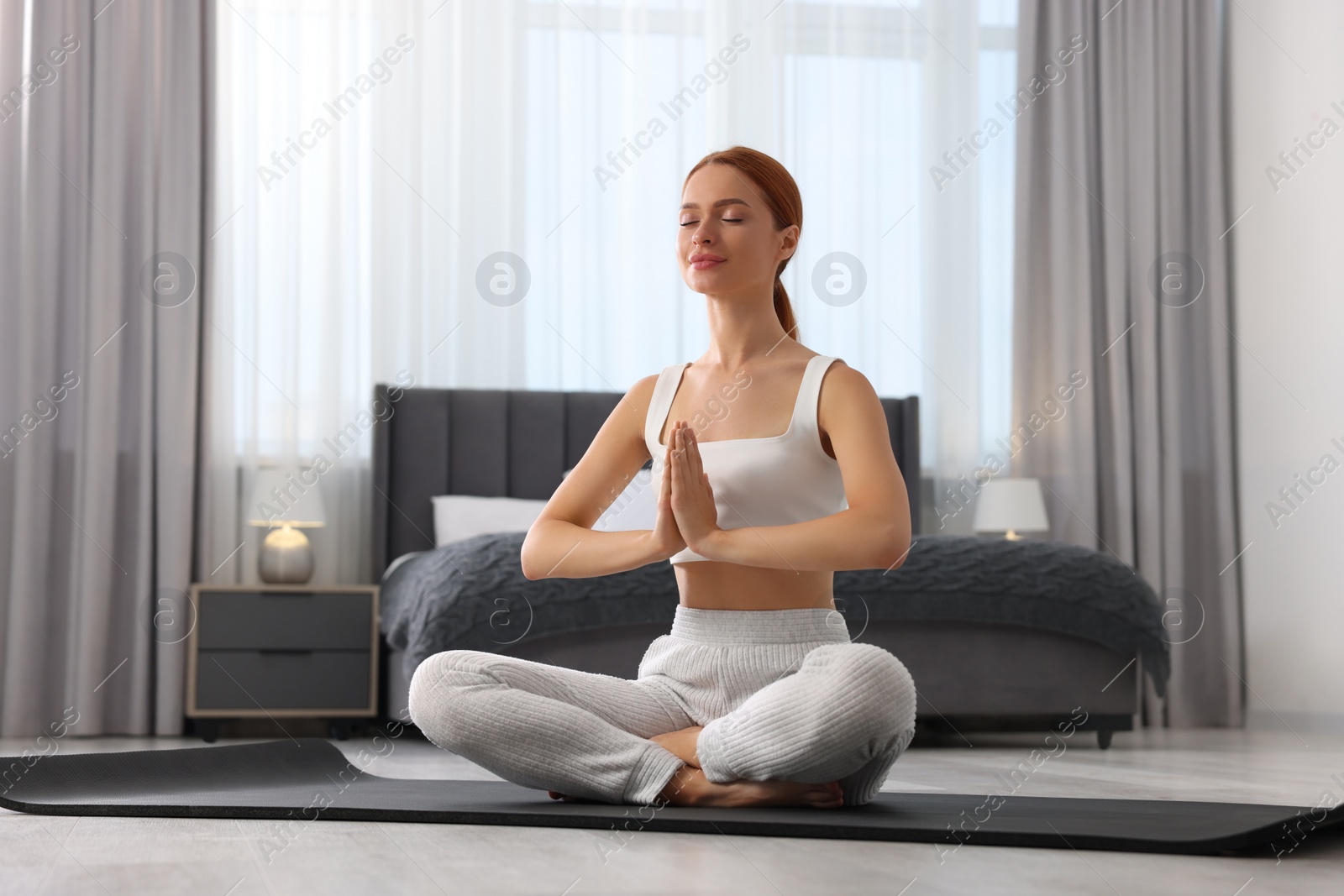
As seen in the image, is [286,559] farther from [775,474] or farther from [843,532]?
[843,532]

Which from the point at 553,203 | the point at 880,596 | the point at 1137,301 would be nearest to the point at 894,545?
the point at 880,596

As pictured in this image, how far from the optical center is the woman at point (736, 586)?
4.97 feet

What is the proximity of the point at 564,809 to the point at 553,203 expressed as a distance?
3295 mm

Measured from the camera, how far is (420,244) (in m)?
4.48

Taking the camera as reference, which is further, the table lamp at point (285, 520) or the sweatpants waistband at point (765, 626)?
the table lamp at point (285, 520)

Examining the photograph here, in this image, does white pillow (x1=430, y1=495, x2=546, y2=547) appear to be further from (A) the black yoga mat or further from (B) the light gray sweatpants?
(B) the light gray sweatpants

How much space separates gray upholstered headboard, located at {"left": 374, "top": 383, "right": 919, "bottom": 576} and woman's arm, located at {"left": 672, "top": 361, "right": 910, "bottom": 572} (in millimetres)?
2755

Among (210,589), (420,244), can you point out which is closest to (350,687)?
(210,589)

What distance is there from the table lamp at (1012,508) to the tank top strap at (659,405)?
2.67 metres

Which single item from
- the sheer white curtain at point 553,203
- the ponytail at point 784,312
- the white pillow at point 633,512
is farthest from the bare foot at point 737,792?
the sheer white curtain at point 553,203

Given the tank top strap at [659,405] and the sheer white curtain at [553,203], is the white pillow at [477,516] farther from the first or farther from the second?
the tank top strap at [659,405]

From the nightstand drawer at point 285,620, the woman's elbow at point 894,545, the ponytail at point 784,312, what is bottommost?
the nightstand drawer at point 285,620

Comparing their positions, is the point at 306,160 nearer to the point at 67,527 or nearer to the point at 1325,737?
the point at 67,527

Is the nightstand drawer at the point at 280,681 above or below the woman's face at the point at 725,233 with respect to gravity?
below
